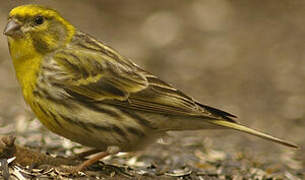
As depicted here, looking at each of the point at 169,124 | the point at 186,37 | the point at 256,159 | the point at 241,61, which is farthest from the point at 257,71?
the point at 169,124

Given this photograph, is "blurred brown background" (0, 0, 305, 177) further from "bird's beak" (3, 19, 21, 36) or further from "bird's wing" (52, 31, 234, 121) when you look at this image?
"bird's beak" (3, 19, 21, 36)

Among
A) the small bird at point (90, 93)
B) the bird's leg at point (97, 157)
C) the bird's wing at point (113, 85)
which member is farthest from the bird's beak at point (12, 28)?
the bird's leg at point (97, 157)

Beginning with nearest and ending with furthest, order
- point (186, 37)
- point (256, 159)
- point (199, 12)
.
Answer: point (256, 159) → point (186, 37) → point (199, 12)

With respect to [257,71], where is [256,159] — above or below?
below

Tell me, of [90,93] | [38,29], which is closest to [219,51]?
[90,93]

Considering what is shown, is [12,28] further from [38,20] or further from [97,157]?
[97,157]

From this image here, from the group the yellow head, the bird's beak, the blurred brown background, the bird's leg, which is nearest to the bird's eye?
the yellow head

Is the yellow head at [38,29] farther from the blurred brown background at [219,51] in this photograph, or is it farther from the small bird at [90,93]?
the blurred brown background at [219,51]

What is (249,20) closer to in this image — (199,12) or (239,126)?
(199,12)
